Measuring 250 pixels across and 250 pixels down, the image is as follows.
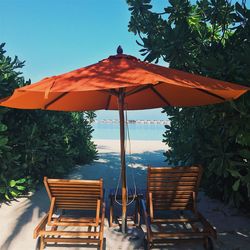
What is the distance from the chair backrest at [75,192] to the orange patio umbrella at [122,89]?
48 cm

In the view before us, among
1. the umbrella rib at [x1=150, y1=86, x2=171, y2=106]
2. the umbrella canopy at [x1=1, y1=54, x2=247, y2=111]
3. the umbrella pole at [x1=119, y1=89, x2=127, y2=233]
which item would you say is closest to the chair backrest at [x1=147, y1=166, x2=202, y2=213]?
the umbrella pole at [x1=119, y1=89, x2=127, y2=233]

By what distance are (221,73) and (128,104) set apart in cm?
217

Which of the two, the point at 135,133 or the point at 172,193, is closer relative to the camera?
the point at 172,193

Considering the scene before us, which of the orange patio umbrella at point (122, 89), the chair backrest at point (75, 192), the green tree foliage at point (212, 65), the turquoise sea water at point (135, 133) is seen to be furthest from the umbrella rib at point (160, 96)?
the turquoise sea water at point (135, 133)

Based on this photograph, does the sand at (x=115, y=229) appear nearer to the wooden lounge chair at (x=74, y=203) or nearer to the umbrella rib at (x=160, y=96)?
the wooden lounge chair at (x=74, y=203)

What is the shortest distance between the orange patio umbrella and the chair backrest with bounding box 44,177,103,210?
1.59ft

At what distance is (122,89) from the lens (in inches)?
178

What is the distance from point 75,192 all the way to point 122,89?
1.58 metres

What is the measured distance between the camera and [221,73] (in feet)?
15.2

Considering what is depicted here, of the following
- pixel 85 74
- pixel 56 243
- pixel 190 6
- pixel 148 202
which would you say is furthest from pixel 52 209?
pixel 190 6

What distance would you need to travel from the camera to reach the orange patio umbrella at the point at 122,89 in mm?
3010

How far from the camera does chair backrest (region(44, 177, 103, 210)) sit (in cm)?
402

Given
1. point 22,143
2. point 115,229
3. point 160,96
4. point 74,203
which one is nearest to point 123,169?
point 74,203

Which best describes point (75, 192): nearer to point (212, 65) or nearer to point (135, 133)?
point (212, 65)
